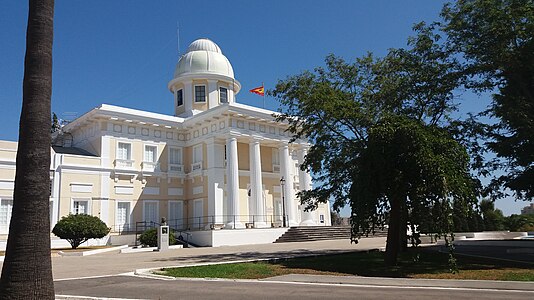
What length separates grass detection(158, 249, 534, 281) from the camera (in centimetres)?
1317

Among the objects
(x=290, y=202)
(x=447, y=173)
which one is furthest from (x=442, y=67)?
(x=290, y=202)

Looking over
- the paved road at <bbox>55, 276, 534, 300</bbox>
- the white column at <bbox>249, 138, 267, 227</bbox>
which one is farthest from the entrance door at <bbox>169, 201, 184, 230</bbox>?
the paved road at <bbox>55, 276, 534, 300</bbox>

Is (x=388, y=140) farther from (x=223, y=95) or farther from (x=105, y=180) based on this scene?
(x=223, y=95)

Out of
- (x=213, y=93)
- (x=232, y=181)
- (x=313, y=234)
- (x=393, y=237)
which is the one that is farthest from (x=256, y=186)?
(x=393, y=237)

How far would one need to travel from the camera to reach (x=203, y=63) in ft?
135

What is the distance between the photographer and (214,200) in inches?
1357

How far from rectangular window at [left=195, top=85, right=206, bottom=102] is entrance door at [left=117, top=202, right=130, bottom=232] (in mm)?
11887

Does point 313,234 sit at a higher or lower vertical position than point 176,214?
lower

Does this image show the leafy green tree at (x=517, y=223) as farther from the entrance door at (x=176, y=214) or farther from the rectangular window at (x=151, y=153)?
the rectangular window at (x=151, y=153)

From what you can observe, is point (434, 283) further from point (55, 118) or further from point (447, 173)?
point (55, 118)

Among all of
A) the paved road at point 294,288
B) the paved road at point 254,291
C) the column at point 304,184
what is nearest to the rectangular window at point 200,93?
the column at point 304,184

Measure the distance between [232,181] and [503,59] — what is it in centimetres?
2146

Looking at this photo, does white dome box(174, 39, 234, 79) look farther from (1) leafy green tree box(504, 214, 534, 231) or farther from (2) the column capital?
(1) leafy green tree box(504, 214, 534, 231)

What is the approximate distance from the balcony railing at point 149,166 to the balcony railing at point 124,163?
0.92m
